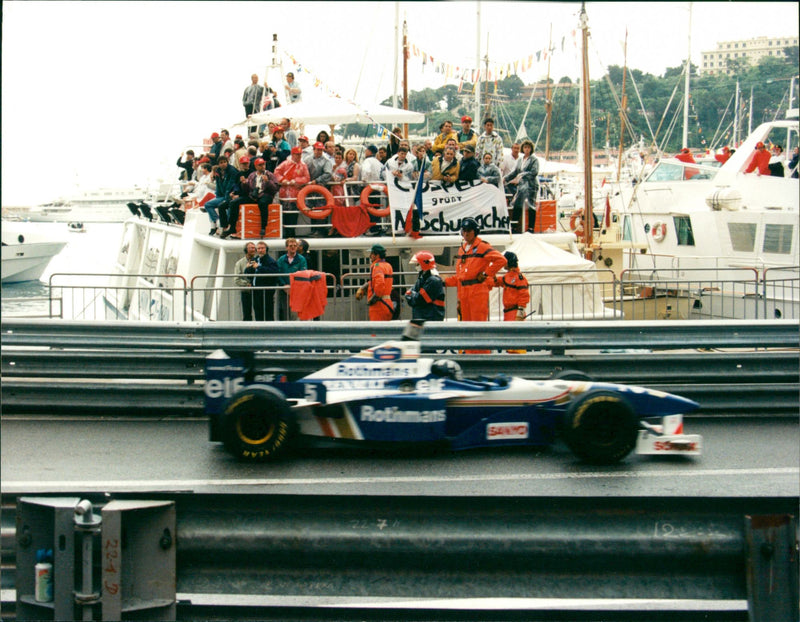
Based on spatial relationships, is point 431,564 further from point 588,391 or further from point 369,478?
point 588,391

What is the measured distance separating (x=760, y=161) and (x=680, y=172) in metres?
2.72

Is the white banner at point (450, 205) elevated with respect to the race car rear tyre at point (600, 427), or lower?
elevated

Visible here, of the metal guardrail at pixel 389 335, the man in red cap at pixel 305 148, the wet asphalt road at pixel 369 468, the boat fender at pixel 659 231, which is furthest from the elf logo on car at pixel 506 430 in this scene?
the boat fender at pixel 659 231

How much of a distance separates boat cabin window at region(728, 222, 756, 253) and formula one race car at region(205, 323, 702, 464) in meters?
17.2

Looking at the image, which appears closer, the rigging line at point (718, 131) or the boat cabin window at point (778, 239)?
the boat cabin window at point (778, 239)

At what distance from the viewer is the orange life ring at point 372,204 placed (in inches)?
584

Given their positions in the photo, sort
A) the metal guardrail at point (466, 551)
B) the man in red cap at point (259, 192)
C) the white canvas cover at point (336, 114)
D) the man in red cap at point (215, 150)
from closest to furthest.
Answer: the metal guardrail at point (466, 551) < the man in red cap at point (259, 192) < the white canvas cover at point (336, 114) < the man in red cap at point (215, 150)

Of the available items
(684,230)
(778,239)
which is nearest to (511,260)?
(778,239)

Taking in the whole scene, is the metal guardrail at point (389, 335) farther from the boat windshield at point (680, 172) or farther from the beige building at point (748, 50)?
the boat windshield at point (680, 172)

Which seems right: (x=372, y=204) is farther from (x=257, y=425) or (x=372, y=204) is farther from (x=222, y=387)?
(x=257, y=425)

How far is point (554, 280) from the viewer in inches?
560

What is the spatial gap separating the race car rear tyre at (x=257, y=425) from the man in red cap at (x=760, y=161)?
19.9 m

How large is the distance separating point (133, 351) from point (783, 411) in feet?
19.7

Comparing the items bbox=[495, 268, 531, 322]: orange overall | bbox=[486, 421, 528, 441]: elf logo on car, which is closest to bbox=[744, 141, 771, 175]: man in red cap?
bbox=[495, 268, 531, 322]: orange overall
